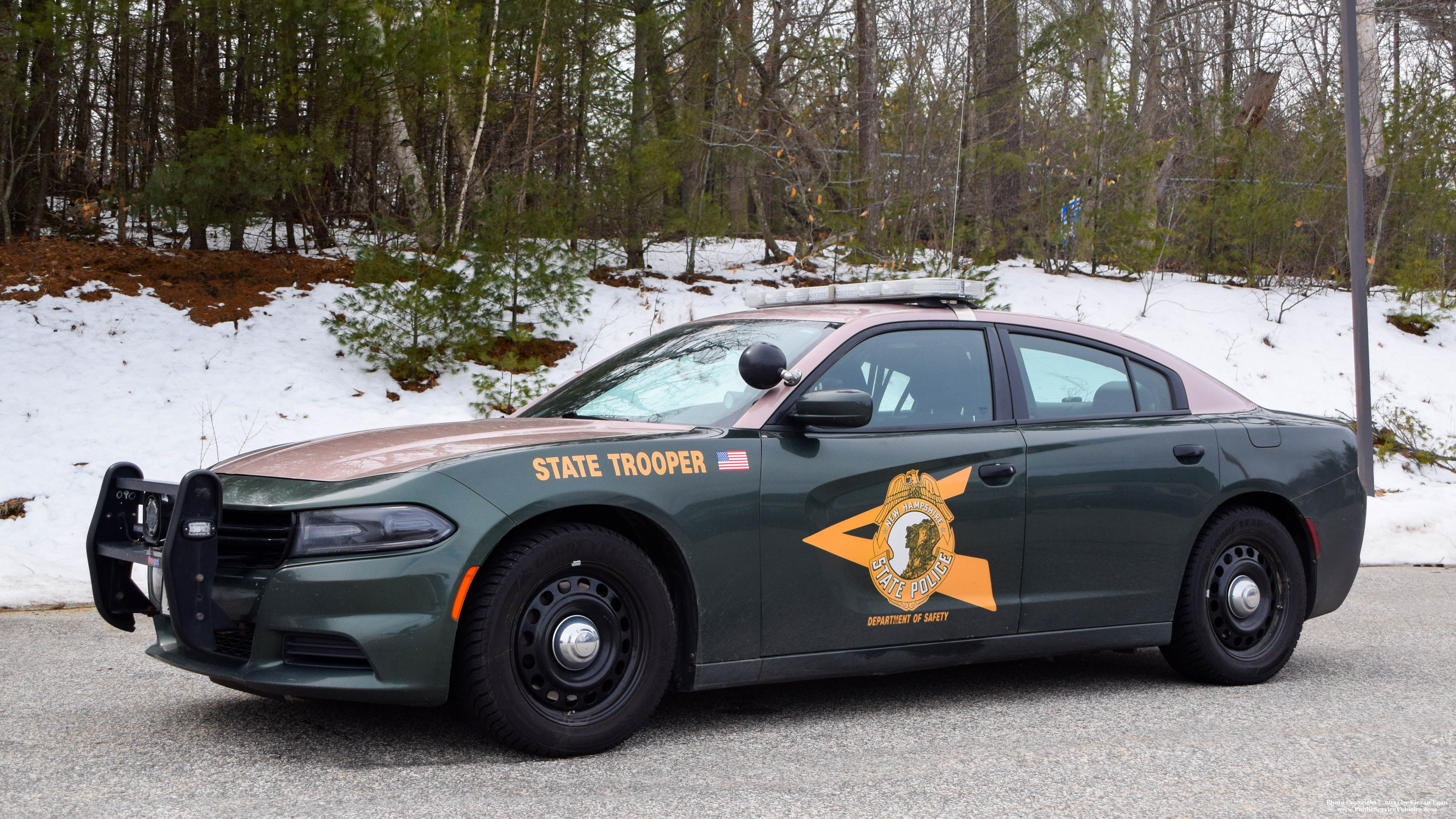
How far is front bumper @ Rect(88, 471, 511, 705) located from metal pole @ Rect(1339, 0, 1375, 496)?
10.6 metres

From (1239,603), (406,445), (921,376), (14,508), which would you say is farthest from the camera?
(14,508)

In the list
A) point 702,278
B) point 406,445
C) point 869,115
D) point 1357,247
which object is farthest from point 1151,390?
point 702,278

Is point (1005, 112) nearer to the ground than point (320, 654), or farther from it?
farther from it

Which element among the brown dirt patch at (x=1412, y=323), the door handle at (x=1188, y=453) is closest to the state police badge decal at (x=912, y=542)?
the door handle at (x=1188, y=453)

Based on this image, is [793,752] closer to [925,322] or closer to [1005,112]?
[925,322]

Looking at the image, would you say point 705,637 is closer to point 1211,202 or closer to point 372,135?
point 372,135

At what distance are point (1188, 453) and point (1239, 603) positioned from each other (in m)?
0.74

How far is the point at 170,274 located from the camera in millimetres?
13438

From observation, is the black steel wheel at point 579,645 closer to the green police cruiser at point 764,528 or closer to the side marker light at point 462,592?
the green police cruiser at point 764,528

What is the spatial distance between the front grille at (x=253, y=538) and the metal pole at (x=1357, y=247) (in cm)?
1092

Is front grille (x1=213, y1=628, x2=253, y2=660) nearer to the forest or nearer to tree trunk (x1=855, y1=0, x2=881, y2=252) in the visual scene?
the forest

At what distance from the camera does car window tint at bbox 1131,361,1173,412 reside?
17.7ft

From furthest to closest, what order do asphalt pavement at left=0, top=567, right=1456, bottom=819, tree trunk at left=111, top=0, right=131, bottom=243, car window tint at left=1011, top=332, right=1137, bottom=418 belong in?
1. tree trunk at left=111, top=0, right=131, bottom=243
2. car window tint at left=1011, top=332, right=1137, bottom=418
3. asphalt pavement at left=0, top=567, right=1456, bottom=819

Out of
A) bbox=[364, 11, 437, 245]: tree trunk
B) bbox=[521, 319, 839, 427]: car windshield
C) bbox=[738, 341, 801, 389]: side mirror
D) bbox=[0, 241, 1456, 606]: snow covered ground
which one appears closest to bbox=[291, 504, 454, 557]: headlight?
bbox=[521, 319, 839, 427]: car windshield
